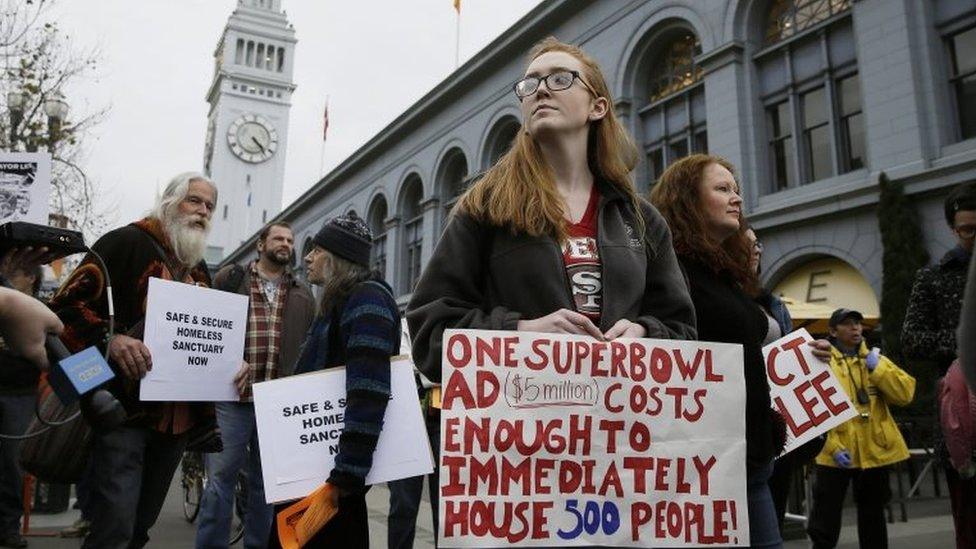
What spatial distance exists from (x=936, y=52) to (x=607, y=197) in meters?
14.2

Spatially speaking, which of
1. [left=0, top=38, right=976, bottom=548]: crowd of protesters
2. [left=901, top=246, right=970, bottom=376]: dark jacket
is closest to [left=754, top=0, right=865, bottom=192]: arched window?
[left=0, top=38, right=976, bottom=548]: crowd of protesters

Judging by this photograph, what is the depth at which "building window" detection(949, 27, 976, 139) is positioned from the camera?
1274 centimetres

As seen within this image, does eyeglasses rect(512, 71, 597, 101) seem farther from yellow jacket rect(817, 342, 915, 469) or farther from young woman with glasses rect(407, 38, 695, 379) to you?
yellow jacket rect(817, 342, 915, 469)

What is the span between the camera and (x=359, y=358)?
310 cm

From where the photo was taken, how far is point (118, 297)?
3.52 metres

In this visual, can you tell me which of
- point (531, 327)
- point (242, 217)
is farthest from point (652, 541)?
point (242, 217)

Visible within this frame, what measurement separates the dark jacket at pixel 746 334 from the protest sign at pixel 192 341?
259cm

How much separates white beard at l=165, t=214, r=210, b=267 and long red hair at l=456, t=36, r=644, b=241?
2.15 meters

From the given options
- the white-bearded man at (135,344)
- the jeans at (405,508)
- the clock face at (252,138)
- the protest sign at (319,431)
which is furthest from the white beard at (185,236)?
the clock face at (252,138)

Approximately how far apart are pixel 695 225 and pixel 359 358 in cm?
163

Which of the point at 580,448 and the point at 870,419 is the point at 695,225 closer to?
the point at 580,448

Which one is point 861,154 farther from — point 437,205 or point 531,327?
point 437,205

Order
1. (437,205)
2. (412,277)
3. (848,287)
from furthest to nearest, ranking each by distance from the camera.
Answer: (412,277) → (437,205) → (848,287)

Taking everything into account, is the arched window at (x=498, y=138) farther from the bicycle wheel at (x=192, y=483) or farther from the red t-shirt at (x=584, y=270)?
the red t-shirt at (x=584, y=270)
